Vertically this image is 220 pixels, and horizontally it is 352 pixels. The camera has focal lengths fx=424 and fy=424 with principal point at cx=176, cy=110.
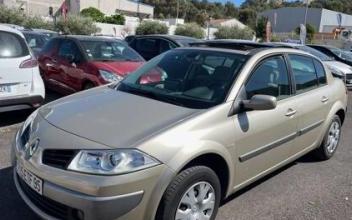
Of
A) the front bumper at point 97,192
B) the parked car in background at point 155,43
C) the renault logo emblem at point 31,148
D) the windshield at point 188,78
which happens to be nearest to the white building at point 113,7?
the parked car in background at point 155,43

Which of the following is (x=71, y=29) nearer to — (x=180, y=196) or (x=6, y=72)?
(x=6, y=72)

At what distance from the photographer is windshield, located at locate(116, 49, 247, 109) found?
3.74 metres

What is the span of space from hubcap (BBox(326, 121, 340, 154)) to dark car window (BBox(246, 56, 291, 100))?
1.51 meters

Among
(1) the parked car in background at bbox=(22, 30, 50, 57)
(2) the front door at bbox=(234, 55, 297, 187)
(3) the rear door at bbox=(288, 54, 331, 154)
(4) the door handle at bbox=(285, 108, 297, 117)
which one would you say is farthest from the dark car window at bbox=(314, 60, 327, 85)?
(1) the parked car in background at bbox=(22, 30, 50, 57)

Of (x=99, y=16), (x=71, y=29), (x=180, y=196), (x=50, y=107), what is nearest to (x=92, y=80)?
(x=50, y=107)

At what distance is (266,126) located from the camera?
155 inches

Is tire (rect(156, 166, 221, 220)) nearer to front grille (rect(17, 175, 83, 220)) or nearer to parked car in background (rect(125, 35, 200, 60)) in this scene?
front grille (rect(17, 175, 83, 220))

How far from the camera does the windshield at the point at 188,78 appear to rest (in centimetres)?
374

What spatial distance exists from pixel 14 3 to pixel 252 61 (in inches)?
2299

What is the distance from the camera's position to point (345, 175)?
5234 millimetres

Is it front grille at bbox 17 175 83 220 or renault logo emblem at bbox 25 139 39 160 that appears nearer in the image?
front grille at bbox 17 175 83 220

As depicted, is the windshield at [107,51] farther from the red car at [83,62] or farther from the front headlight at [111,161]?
the front headlight at [111,161]

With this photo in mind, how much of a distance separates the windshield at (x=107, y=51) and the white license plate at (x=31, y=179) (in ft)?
17.3

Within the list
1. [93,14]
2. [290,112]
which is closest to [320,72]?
[290,112]
